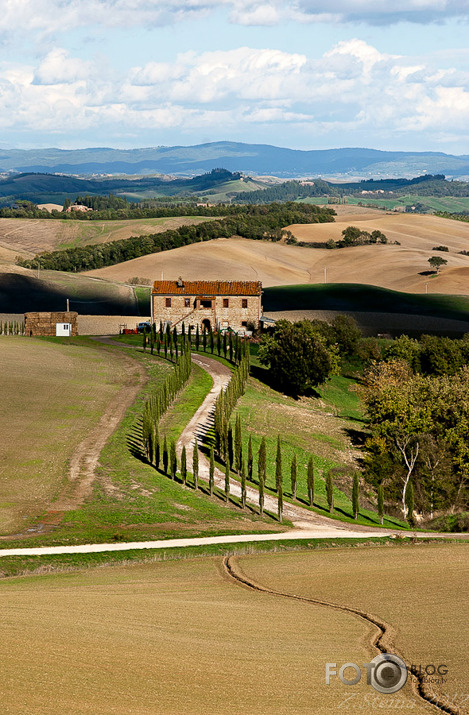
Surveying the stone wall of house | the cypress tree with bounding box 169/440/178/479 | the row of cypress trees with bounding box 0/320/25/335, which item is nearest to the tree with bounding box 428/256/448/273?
the stone wall of house

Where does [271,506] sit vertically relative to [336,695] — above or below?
below

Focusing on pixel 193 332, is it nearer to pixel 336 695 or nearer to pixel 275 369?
pixel 275 369

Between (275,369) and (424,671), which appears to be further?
(275,369)

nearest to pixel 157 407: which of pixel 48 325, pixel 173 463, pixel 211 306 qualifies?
pixel 173 463

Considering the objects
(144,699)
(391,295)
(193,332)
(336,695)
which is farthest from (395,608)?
Answer: (391,295)

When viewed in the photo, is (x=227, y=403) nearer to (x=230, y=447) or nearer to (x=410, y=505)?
(x=230, y=447)

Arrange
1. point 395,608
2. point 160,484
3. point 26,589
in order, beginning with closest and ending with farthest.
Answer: point 395,608
point 26,589
point 160,484
